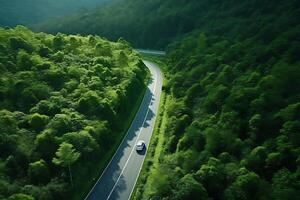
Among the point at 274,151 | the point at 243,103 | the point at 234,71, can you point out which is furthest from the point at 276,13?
the point at 274,151

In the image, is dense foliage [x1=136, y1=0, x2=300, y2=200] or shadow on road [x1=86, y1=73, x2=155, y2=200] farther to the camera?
shadow on road [x1=86, y1=73, x2=155, y2=200]

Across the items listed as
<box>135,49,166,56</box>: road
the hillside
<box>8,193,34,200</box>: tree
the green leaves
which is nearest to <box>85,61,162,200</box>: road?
the green leaves

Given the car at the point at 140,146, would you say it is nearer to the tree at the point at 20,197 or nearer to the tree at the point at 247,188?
the tree at the point at 247,188

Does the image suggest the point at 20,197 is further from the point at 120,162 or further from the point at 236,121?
the point at 236,121

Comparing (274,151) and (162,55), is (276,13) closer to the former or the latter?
(162,55)

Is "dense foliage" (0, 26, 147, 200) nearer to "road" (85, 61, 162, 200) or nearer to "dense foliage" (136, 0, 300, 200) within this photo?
"road" (85, 61, 162, 200)

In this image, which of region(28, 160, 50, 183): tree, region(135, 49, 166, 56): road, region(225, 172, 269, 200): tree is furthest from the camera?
region(135, 49, 166, 56): road

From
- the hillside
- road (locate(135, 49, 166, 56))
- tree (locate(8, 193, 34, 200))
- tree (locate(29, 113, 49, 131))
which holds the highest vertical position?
the hillside

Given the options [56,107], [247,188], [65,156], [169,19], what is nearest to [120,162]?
[65,156]
